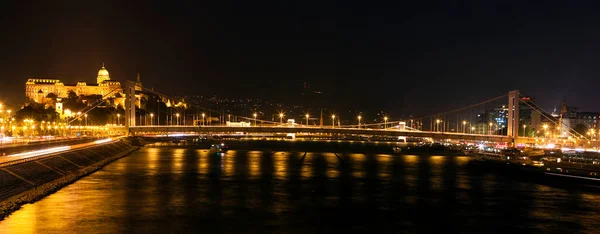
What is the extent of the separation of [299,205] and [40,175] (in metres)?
13.8

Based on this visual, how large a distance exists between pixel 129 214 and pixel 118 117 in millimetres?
100364

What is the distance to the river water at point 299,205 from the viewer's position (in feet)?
69.1

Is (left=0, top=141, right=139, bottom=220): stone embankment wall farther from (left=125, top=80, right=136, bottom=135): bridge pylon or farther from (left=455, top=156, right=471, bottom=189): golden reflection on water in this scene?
(left=125, top=80, right=136, bottom=135): bridge pylon

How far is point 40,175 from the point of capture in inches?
1206

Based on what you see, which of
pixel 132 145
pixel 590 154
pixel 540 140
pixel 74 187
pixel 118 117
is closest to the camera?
pixel 74 187

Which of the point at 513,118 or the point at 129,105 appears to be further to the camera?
the point at 129,105

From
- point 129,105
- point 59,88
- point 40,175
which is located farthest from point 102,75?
point 40,175

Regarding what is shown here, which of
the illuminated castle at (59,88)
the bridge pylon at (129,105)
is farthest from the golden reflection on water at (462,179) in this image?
the illuminated castle at (59,88)

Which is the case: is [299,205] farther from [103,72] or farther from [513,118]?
[103,72]

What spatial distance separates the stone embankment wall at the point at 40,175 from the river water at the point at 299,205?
0.60 m

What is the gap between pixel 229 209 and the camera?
24.5 meters

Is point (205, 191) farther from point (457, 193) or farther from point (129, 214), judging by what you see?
point (457, 193)

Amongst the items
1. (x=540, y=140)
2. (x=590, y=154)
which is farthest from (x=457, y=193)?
(x=540, y=140)

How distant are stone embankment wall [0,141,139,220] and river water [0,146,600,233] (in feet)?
1.97
